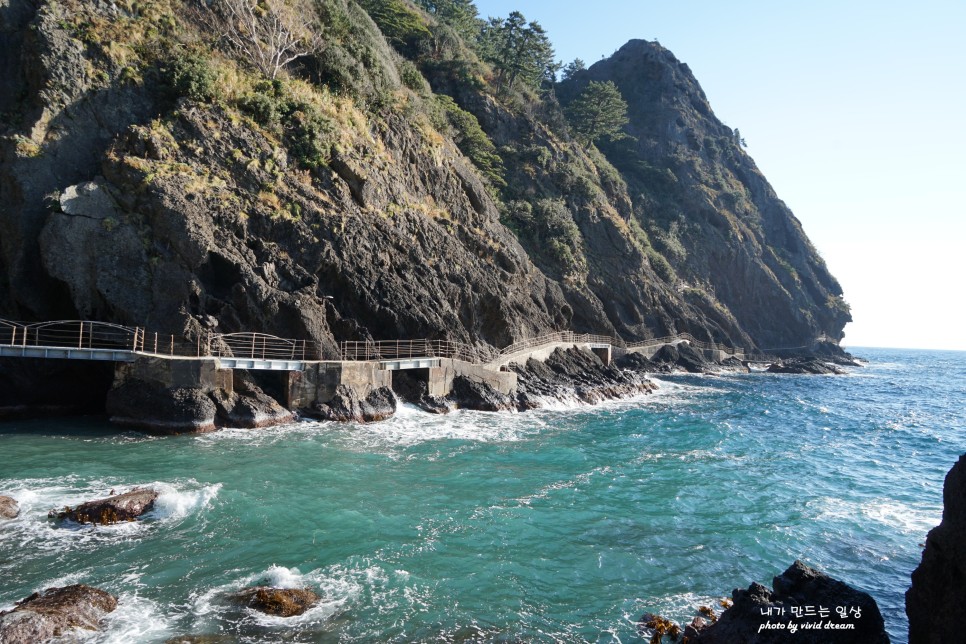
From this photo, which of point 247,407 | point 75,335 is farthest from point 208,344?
point 75,335

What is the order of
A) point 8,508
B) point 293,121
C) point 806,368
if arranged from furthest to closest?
1. point 806,368
2. point 293,121
3. point 8,508

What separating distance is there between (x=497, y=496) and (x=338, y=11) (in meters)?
39.3

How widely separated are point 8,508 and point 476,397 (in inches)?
821

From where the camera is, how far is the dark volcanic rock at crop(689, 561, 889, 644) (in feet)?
25.9

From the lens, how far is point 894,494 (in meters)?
19.2

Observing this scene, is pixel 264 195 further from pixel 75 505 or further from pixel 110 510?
pixel 110 510

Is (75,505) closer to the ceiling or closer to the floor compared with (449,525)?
closer to the ceiling

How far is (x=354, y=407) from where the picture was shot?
83.6ft

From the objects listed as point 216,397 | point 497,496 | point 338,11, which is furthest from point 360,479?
point 338,11

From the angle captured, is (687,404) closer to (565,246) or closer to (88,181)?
(565,246)

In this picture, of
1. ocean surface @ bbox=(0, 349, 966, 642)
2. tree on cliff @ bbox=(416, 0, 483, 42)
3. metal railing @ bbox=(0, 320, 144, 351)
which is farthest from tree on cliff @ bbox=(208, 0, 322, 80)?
tree on cliff @ bbox=(416, 0, 483, 42)

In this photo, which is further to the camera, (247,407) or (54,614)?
(247,407)

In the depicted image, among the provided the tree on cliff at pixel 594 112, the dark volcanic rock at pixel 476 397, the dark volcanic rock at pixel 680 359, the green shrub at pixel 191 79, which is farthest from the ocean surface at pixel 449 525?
the tree on cliff at pixel 594 112

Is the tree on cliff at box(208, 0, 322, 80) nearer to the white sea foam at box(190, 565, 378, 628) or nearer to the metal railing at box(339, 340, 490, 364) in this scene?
the metal railing at box(339, 340, 490, 364)
